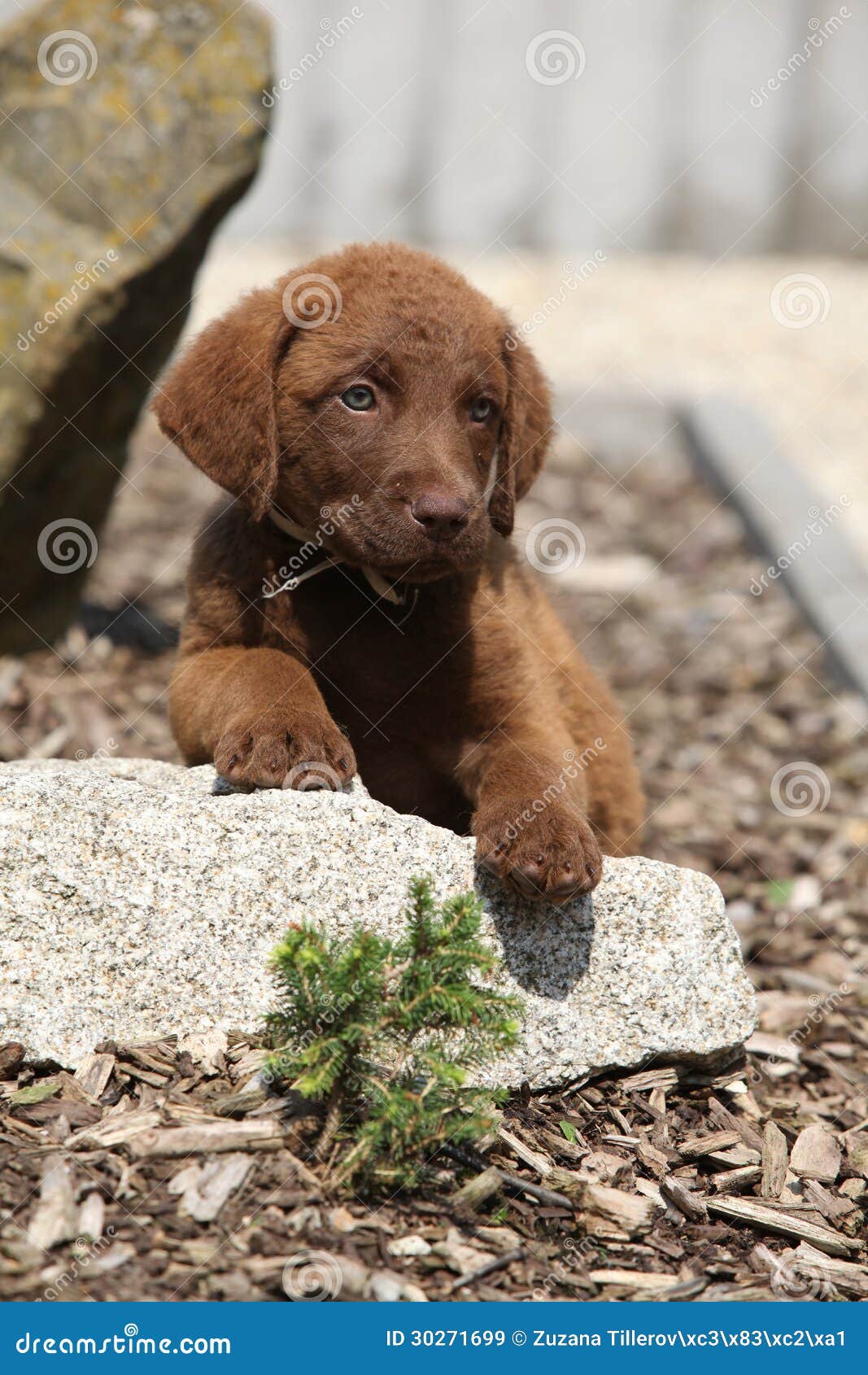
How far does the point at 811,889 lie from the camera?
20.2 feet

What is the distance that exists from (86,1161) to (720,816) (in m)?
4.33

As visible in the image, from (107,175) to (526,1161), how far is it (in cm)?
496

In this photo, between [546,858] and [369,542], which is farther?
[369,542]

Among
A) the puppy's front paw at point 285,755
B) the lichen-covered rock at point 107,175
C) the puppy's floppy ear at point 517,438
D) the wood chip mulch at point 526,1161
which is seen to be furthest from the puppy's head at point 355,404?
the lichen-covered rock at point 107,175

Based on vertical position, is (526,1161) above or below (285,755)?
below

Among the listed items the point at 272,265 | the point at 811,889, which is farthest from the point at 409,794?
the point at 272,265

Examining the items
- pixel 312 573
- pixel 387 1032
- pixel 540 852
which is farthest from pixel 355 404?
pixel 387 1032

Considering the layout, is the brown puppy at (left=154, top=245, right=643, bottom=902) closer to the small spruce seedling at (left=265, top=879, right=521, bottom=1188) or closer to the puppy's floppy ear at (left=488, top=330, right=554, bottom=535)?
the puppy's floppy ear at (left=488, top=330, right=554, bottom=535)

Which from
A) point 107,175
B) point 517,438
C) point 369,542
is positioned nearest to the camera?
point 369,542

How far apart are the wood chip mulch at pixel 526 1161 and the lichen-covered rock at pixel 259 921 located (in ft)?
0.39

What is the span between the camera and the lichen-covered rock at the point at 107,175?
6.25 meters

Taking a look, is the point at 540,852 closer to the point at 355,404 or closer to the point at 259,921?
the point at 259,921

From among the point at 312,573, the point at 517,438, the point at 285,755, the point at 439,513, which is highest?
the point at 517,438

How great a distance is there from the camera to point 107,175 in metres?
6.41
